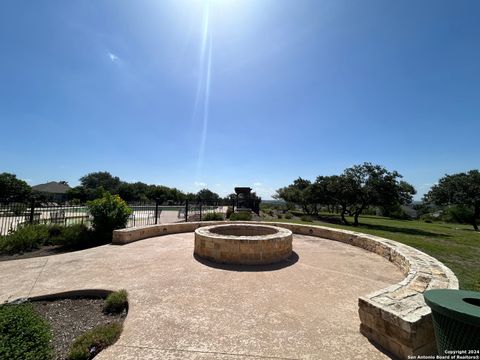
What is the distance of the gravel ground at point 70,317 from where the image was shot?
9.47 ft

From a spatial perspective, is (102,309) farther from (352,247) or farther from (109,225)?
(352,247)

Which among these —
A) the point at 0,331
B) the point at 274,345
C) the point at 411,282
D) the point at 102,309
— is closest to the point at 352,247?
the point at 411,282

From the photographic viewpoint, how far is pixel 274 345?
8.94 ft

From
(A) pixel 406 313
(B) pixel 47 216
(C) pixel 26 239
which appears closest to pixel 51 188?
(B) pixel 47 216

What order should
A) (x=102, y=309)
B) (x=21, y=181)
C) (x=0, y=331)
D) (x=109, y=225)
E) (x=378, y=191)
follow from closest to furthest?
(x=0, y=331)
(x=102, y=309)
(x=109, y=225)
(x=378, y=191)
(x=21, y=181)

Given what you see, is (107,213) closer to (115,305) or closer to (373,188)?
(115,305)

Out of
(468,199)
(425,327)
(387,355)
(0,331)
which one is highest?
(468,199)

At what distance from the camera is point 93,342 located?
2.68 m

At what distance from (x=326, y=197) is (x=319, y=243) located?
1774 cm

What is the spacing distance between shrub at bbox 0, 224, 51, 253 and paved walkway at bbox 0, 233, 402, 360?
1.63m

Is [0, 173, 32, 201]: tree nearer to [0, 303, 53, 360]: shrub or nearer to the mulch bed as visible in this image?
the mulch bed

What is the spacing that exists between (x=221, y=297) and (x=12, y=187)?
57317 mm

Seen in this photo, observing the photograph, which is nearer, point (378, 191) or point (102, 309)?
point (102, 309)

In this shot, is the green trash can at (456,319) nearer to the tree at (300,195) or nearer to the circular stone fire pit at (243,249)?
the circular stone fire pit at (243,249)
